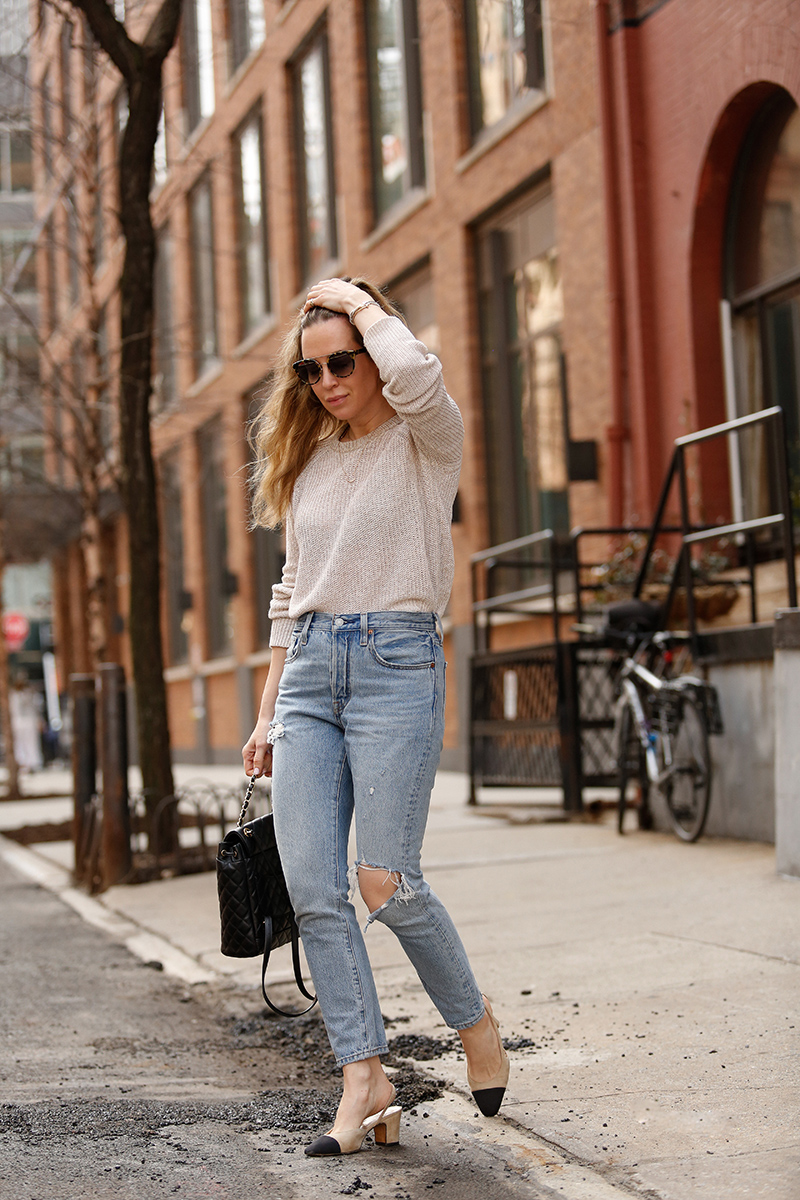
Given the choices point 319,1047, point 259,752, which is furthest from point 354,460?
point 319,1047

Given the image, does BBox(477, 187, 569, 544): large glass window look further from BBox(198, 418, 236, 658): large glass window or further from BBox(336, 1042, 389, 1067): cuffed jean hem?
BBox(336, 1042, 389, 1067): cuffed jean hem

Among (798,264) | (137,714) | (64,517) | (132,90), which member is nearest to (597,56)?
(798,264)

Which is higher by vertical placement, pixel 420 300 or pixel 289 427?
pixel 420 300

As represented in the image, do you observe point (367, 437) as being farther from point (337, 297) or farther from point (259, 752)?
point (259, 752)

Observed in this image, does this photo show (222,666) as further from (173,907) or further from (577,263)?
(173,907)

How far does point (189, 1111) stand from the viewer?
11.9ft

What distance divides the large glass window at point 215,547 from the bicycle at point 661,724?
14.6m

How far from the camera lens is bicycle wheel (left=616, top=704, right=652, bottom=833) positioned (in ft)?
→ 27.2

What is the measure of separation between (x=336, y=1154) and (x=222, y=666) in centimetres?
1971

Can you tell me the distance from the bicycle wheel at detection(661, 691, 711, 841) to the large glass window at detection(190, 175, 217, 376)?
16346 millimetres

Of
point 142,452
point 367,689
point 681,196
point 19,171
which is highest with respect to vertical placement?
point 19,171

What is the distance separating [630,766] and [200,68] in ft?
55.9

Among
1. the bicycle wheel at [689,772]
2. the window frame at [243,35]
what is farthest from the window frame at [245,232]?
the bicycle wheel at [689,772]

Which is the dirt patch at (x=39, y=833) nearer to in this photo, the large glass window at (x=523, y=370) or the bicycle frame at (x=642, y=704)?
the large glass window at (x=523, y=370)
